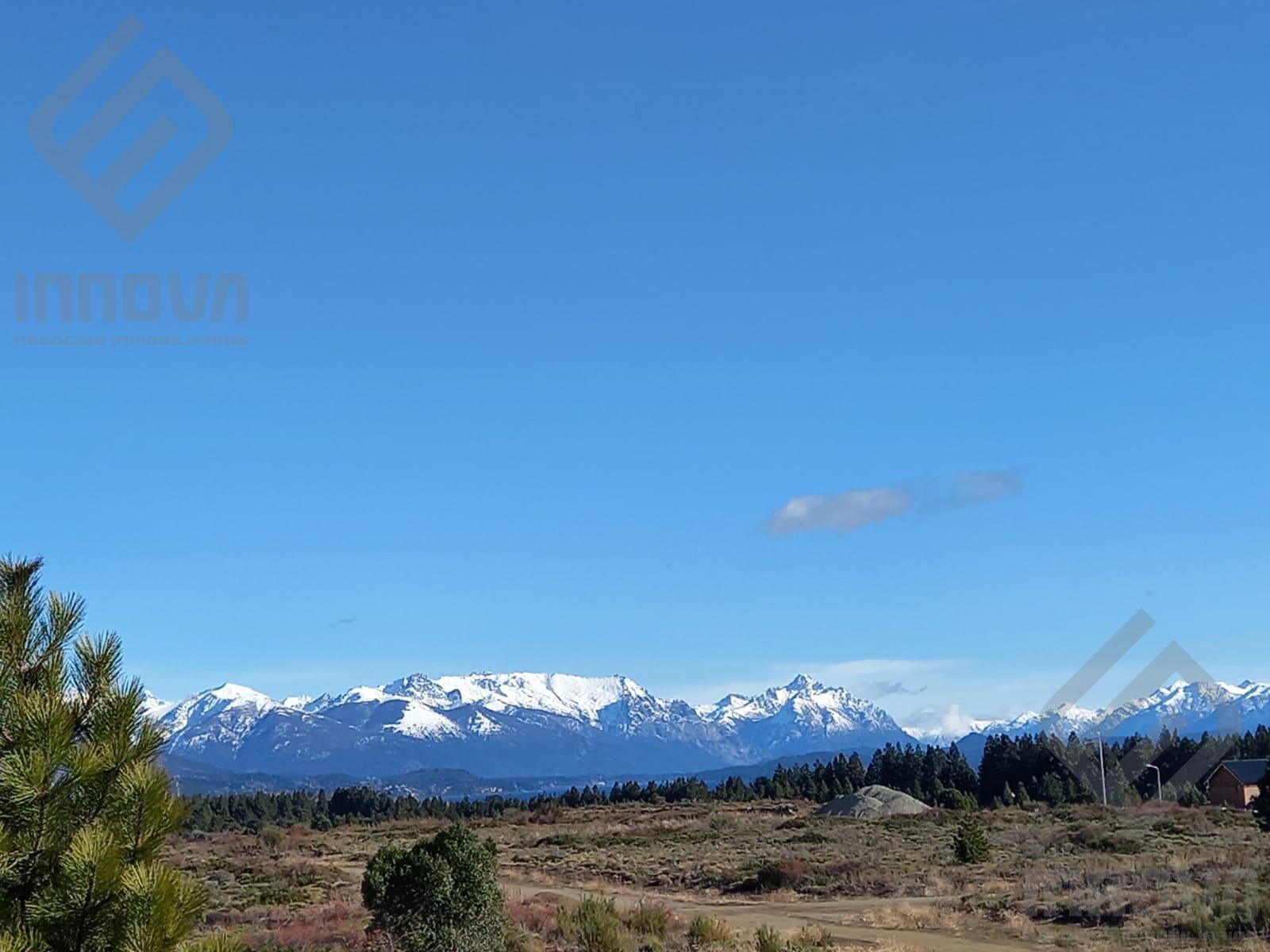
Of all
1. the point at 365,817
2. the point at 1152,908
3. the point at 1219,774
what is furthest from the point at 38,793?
the point at 365,817

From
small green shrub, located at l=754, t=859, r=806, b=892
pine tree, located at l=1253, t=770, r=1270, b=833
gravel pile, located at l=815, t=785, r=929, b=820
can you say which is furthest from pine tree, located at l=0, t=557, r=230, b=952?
gravel pile, located at l=815, t=785, r=929, b=820

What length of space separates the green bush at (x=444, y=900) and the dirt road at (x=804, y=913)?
8.74 meters

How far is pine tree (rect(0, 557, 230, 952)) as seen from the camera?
7.98 meters

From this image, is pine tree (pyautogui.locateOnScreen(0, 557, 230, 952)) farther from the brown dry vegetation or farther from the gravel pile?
the gravel pile

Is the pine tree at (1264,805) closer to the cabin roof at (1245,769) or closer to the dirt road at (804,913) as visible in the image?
the dirt road at (804,913)

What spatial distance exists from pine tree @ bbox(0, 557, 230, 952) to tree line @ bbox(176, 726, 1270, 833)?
92.0 m

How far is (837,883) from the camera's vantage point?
42.6 m

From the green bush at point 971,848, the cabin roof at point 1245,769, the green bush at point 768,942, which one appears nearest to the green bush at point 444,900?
the green bush at point 768,942

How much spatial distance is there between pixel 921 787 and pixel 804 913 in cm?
9314

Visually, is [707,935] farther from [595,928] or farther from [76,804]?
[76,804]

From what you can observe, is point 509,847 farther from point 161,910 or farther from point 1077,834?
point 161,910

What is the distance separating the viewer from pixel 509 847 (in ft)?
234

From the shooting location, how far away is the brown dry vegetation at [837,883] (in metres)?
26.4

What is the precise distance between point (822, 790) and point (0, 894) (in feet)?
390
